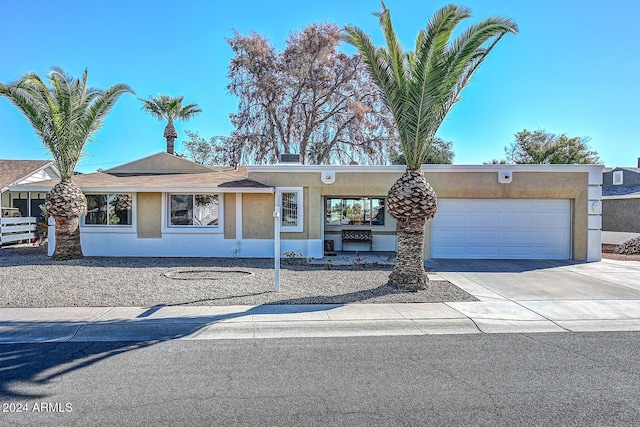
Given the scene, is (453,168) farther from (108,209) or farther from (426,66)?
(108,209)

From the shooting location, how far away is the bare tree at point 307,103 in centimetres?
2727

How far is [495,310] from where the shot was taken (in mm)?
7582

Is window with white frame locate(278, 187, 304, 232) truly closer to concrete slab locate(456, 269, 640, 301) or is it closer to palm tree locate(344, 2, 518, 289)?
palm tree locate(344, 2, 518, 289)

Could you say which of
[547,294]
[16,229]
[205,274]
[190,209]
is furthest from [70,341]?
[16,229]

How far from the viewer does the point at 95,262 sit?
1284cm

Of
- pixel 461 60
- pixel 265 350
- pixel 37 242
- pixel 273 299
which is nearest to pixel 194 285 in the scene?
pixel 273 299

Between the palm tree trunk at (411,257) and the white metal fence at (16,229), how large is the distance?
17.5 metres

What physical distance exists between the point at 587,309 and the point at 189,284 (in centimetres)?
861

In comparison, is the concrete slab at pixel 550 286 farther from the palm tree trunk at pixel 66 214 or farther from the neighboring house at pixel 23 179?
the neighboring house at pixel 23 179

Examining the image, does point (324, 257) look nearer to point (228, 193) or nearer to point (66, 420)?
point (228, 193)

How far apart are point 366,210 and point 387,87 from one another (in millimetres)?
8193

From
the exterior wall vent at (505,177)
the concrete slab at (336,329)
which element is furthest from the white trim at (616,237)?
the concrete slab at (336,329)

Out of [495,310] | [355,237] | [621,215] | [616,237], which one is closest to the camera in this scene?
[495,310]

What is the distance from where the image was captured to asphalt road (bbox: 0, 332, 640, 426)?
3.79 metres
